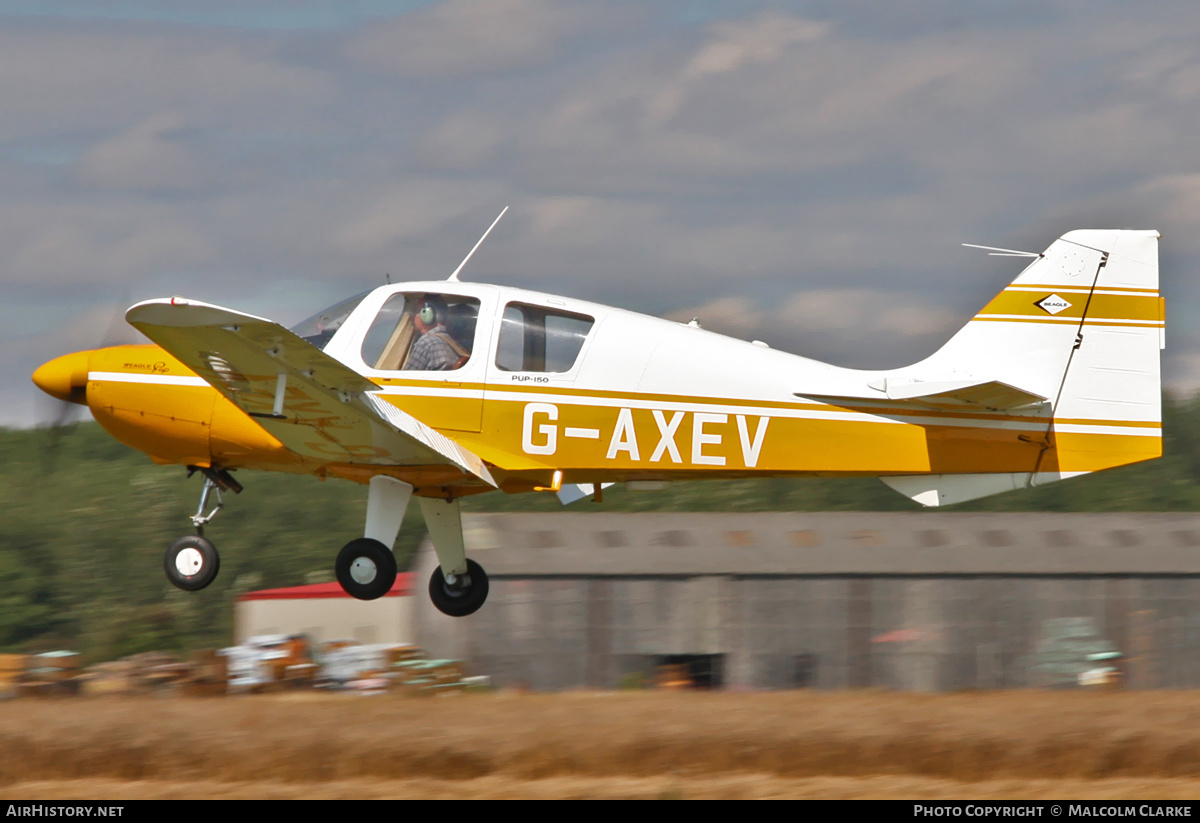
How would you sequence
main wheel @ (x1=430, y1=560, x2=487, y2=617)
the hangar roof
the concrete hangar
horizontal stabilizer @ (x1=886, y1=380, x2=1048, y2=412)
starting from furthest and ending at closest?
the hangar roof
the concrete hangar
main wheel @ (x1=430, y1=560, x2=487, y2=617)
horizontal stabilizer @ (x1=886, y1=380, x2=1048, y2=412)

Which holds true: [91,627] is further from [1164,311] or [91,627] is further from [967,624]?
[1164,311]

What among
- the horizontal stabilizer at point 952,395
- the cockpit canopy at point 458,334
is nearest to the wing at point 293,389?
the cockpit canopy at point 458,334

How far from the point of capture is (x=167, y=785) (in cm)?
1037

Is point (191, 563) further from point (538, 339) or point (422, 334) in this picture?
point (538, 339)

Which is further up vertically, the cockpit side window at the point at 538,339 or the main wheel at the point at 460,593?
the cockpit side window at the point at 538,339

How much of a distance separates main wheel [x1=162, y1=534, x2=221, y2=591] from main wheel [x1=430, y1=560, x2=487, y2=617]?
175cm

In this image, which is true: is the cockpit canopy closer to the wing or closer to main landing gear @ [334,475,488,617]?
the wing

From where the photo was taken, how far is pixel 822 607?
16453mm

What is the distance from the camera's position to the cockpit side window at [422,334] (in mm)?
8812

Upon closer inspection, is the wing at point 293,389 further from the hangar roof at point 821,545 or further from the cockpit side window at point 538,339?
the hangar roof at point 821,545

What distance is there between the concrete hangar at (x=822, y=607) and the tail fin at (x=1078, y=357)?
768 centimetres

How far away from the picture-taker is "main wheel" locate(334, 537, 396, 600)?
29.8 ft

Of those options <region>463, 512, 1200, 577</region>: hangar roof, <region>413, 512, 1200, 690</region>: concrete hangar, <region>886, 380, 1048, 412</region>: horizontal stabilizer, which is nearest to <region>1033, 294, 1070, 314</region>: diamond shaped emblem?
<region>886, 380, 1048, 412</region>: horizontal stabilizer

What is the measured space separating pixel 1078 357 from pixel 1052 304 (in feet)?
1.32
